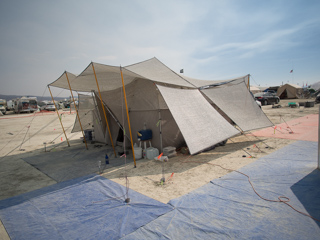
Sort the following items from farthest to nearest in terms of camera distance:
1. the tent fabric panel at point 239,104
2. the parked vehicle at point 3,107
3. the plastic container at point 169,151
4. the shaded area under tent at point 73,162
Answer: the parked vehicle at point 3,107, the tent fabric panel at point 239,104, the plastic container at point 169,151, the shaded area under tent at point 73,162

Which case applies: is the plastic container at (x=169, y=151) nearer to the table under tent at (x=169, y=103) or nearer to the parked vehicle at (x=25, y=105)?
the table under tent at (x=169, y=103)

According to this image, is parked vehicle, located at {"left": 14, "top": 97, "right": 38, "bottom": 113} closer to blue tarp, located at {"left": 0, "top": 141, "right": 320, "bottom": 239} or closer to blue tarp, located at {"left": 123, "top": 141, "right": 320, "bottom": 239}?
blue tarp, located at {"left": 0, "top": 141, "right": 320, "bottom": 239}

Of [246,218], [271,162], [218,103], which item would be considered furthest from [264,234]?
[218,103]

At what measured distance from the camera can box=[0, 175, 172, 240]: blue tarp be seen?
2988 mm

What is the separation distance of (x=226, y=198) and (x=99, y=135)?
24.5 feet

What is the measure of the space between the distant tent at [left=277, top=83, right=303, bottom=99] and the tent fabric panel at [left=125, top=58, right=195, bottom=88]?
29.7m

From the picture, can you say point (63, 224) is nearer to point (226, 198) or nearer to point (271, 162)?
point (226, 198)

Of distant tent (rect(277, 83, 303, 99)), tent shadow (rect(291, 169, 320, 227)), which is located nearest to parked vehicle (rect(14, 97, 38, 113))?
tent shadow (rect(291, 169, 320, 227))

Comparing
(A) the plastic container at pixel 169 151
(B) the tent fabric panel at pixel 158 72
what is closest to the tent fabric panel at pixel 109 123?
(B) the tent fabric panel at pixel 158 72

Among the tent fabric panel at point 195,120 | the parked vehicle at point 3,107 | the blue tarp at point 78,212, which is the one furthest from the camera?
the parked vehicle at point 3,107

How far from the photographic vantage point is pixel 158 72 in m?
7.14

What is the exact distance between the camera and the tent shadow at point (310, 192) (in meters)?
3.06

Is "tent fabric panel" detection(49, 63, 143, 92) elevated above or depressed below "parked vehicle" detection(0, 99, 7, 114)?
below

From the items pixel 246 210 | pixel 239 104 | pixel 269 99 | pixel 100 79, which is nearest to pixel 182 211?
pixel 246 210
